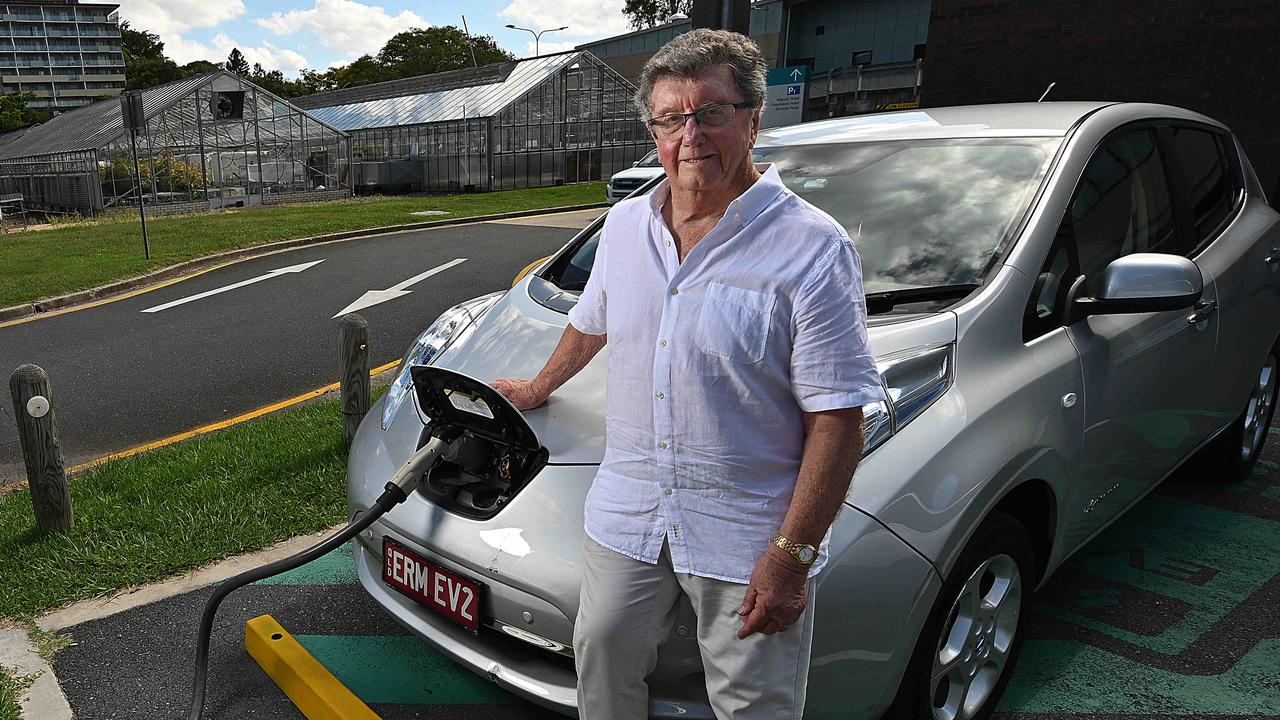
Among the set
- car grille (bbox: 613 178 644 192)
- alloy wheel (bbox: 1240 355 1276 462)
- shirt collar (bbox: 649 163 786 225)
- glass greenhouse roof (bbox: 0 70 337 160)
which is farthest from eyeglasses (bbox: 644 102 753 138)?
glass greenhouse roof (bbox: 0 70 337 160)

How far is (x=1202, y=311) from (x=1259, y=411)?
155 centimetres

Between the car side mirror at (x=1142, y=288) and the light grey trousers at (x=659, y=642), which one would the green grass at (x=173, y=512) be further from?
the car side mirror at (x=1142, y=288)

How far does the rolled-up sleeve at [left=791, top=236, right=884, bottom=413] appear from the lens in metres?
1.50

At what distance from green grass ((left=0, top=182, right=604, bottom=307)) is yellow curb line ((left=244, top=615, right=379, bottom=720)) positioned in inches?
335

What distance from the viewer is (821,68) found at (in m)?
30.9

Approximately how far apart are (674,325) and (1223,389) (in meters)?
2.93

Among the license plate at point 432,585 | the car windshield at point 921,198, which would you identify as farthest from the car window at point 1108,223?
the license plate at point 432,585

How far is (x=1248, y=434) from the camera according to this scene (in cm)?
420

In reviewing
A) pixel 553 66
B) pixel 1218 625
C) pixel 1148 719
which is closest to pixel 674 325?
pixel 1148 719

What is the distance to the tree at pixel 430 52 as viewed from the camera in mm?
76625

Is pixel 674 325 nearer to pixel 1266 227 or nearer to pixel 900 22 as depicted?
pixel 1266 227

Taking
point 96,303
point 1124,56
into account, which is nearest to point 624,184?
point 1124,56

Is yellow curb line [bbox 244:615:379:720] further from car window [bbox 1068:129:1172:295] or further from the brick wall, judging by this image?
the brick wall

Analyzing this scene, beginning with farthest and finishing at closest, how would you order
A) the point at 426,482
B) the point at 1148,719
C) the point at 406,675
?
1. the point at 406,675
2. the point at 1148,719
3. the point at 426,482
